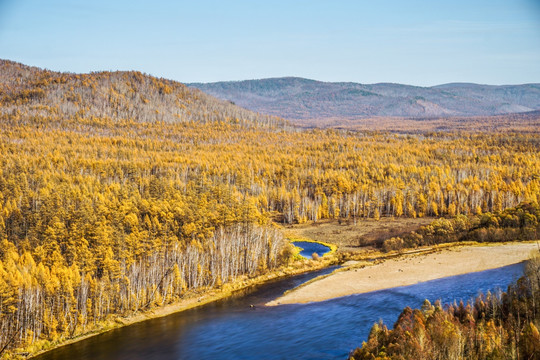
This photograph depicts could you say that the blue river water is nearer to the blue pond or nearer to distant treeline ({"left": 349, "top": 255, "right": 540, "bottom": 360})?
distant treeline ({"left": 349, "top": 255, "right": 540, "bottom": 360})

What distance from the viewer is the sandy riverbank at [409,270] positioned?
73062 millimetres

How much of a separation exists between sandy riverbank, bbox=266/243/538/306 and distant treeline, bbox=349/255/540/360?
74.3ft

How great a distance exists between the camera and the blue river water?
53.2 m

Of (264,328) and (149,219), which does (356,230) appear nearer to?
(149,219)

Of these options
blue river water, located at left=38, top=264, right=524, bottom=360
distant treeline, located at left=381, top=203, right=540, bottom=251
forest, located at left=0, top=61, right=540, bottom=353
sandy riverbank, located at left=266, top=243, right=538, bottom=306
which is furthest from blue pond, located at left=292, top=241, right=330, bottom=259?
blue river water, located at left=38, top=264, right=524, bottom=360

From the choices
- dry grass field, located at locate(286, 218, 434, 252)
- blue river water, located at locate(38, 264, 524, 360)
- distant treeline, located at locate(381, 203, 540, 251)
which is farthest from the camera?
dry grass field, located at locate(286, 218, 434, 252)

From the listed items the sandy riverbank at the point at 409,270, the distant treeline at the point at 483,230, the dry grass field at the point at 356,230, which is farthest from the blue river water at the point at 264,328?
the dry grass field at the point at 356,230

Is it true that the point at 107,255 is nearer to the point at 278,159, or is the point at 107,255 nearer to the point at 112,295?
the point at 112,295

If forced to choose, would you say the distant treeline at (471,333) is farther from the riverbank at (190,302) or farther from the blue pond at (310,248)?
the blue pond at (310,248)

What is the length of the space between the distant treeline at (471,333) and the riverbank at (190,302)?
30471 millimetres

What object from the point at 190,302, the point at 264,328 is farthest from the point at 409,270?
the point at 190,302

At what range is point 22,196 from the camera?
316 ft

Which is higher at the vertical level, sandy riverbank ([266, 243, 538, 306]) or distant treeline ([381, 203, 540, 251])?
distant treeline ([381, 203, 540, 251])

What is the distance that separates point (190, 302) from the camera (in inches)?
2753
